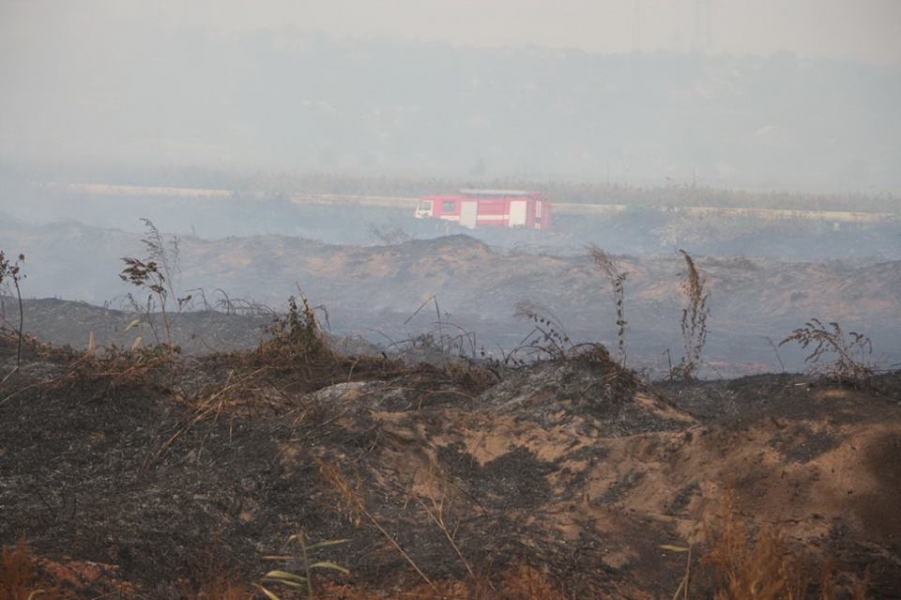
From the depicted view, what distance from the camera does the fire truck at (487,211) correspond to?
139 feet

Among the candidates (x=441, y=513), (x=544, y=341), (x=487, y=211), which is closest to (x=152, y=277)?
(x=441, y=513)

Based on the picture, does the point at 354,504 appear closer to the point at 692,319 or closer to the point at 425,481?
the point at 425,481

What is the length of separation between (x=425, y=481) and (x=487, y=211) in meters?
36.1

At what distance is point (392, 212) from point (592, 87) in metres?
75.7

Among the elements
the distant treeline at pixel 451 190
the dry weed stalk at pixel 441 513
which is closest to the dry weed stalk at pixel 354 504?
the dry weed stalk at pixel 441 513

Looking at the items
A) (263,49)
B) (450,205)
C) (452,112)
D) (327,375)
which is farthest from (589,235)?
(263,49)

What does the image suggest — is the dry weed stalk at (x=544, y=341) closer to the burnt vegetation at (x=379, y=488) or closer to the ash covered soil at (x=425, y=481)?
the burnt vegetation at (x=379, y=488)

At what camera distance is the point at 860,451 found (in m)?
6.20

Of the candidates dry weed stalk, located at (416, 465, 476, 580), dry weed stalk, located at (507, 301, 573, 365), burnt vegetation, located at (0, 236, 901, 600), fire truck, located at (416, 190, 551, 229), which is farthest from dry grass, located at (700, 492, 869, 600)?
fire truck, located at (416, 190, 551, 229)

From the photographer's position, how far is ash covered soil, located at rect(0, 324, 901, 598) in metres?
4.84

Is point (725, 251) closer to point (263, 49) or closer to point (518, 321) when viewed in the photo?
point (518, 321)

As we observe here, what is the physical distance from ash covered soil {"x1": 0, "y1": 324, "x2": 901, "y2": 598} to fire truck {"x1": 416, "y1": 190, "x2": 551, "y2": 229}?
33.6m

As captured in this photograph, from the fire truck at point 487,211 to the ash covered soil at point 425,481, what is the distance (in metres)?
33.6

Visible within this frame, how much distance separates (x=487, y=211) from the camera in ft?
139
